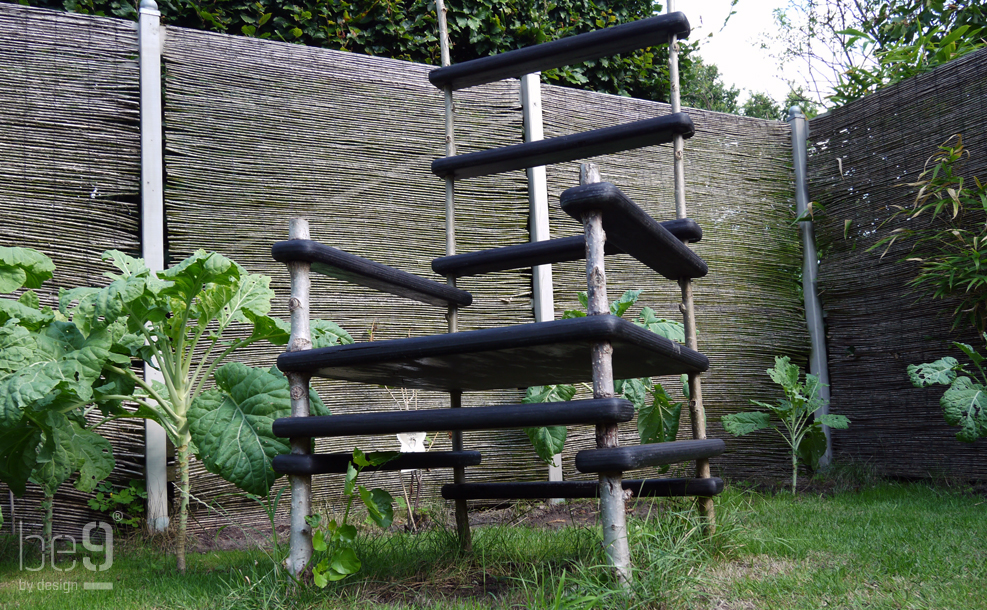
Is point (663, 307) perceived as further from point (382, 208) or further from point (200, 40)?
point (200, 40)

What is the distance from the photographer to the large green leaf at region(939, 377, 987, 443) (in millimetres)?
2990

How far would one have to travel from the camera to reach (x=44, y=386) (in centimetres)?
179

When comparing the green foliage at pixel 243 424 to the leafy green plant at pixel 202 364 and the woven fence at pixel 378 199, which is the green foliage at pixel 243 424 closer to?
the leafy green plant at pixel 202 364

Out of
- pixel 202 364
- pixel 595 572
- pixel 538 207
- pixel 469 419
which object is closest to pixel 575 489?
pixel 595 572

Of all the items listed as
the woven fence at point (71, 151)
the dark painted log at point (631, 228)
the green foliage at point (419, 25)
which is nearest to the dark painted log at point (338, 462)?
the dark painted log at point (631, 228)

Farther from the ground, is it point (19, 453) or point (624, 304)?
point (624, 304)

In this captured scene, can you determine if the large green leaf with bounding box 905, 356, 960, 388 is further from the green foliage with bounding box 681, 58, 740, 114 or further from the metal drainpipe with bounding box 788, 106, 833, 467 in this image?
the green foliage with bounding box 681, 58, 740, 114

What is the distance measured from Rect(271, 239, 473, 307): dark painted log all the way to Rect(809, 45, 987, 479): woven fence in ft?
9.43

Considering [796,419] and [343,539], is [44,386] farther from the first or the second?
[796,419]

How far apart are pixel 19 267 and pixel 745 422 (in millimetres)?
3242

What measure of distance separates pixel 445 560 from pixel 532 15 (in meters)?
3.69

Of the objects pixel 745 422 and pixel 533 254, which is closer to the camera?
pixel 533 254

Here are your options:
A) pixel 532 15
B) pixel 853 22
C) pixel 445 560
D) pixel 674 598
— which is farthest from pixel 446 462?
pixel 853 22

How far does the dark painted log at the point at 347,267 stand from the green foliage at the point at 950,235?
266 centimetres
